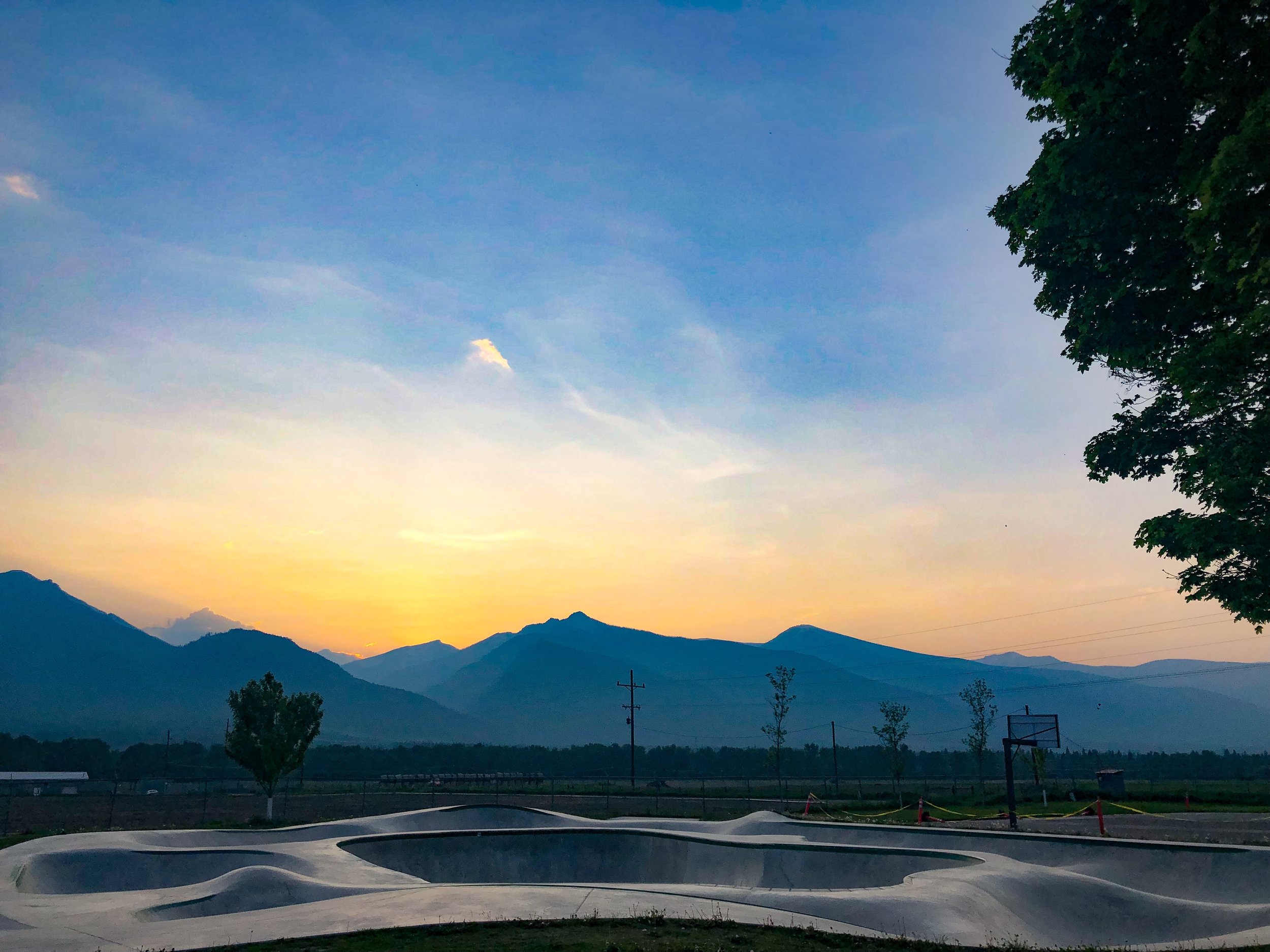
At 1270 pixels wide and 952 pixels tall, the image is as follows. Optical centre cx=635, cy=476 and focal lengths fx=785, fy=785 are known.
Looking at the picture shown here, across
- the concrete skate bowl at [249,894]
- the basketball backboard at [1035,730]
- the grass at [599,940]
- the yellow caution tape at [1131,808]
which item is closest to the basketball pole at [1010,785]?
the basketball backboard at [1035,730]

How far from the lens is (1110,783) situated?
1918 inches

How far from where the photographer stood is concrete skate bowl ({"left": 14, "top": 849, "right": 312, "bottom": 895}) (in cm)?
2334

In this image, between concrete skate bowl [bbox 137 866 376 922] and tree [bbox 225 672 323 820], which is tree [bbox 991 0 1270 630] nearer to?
concrete skate bowl [bbox 137 866 376 922]

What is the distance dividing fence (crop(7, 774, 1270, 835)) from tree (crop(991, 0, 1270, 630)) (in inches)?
1486

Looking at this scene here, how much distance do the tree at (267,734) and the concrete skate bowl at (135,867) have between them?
53.8ft

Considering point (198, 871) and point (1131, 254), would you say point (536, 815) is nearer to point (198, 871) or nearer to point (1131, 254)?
point (198, 871)

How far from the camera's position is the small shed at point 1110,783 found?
47.7 meters

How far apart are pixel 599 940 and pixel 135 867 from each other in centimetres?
2036

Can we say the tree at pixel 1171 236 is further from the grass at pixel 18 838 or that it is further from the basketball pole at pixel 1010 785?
the grass at pixel 18 838

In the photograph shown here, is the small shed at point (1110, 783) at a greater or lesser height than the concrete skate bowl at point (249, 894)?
lesser

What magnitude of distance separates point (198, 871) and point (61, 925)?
11115mm

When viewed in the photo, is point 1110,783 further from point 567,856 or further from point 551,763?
point 551,763

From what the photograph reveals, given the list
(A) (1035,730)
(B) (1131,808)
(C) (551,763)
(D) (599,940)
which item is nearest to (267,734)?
(D) (599,940)

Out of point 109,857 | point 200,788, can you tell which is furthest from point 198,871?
point 200,788
